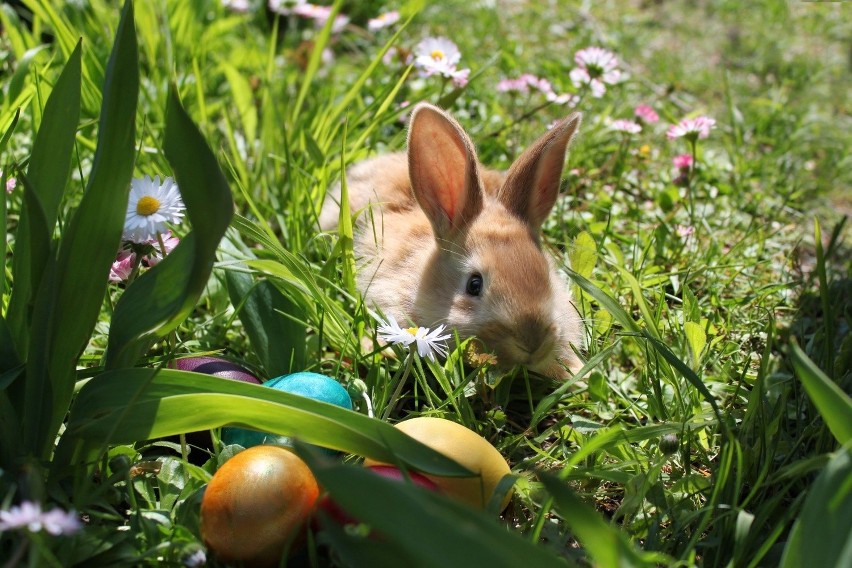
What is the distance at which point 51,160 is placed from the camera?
6.44 feet

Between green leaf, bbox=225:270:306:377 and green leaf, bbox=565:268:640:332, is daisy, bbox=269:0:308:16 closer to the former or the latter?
green leaf, bbox=225:270:306:377

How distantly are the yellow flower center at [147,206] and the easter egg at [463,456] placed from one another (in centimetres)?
78

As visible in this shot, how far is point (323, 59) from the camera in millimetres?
5117

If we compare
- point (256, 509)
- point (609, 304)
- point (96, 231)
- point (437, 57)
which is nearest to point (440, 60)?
point (437, 57)

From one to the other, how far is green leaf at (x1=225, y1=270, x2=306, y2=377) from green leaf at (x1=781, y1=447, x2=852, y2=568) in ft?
4.77

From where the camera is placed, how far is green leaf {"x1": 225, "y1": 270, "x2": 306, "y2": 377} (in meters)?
2.52

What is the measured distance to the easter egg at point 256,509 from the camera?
1.70 meters

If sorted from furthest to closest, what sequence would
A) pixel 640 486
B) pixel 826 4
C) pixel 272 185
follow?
1. pixel 826 4
2. pixel 272 185
3. pixel 640 486

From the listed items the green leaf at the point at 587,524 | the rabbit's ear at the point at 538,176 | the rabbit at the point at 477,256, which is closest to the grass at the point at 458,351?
the green leaf at the point at 587,524

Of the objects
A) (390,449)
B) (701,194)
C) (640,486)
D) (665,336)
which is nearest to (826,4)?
(701,194)

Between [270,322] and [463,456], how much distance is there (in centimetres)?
90

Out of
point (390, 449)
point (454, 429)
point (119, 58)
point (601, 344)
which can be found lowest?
point (601, 344)

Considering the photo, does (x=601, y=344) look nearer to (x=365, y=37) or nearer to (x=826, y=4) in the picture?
(x=365, y=37)

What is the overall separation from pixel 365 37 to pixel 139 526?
4219mm
